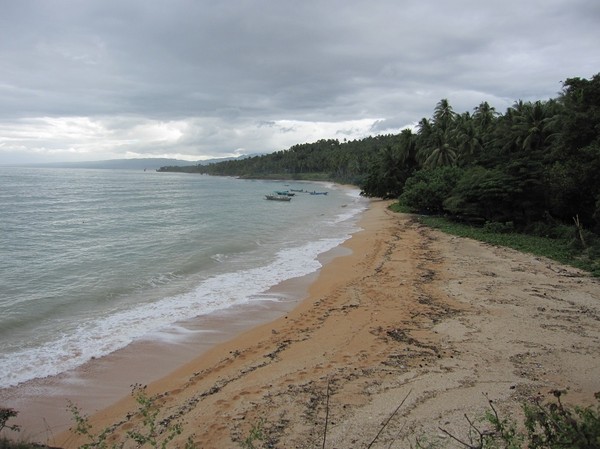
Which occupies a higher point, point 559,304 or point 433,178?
point 433,178

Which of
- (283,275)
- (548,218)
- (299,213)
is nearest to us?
(283,275)

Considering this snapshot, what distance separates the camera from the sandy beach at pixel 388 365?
19.8 ft

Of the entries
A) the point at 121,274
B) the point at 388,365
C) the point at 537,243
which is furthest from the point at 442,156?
the point at 388,365

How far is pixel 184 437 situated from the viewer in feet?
19.8

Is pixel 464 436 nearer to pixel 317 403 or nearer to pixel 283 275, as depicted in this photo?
pixel 317 403

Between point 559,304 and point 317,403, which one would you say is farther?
point 559,304

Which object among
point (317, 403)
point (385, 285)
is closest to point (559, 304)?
point (385, 285)

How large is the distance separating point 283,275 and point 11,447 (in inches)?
531

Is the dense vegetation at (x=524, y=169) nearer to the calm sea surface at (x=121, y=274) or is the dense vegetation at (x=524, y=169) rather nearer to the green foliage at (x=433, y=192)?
the green foliage at (x=433, y=192)

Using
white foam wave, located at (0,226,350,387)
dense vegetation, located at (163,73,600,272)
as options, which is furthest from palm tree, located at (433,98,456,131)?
white foam wave, located at (0,226,350,387)

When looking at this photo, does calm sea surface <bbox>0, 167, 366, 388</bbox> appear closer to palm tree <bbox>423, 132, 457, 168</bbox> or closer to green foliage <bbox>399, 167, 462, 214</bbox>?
green foliage <bbox>399, 167, 462, 214</bbox>

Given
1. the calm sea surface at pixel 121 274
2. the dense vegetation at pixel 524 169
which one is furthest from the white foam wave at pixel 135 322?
the dense vegetation at pixel 524 169

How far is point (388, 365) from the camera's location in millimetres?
7922

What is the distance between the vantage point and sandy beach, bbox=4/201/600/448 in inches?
238
